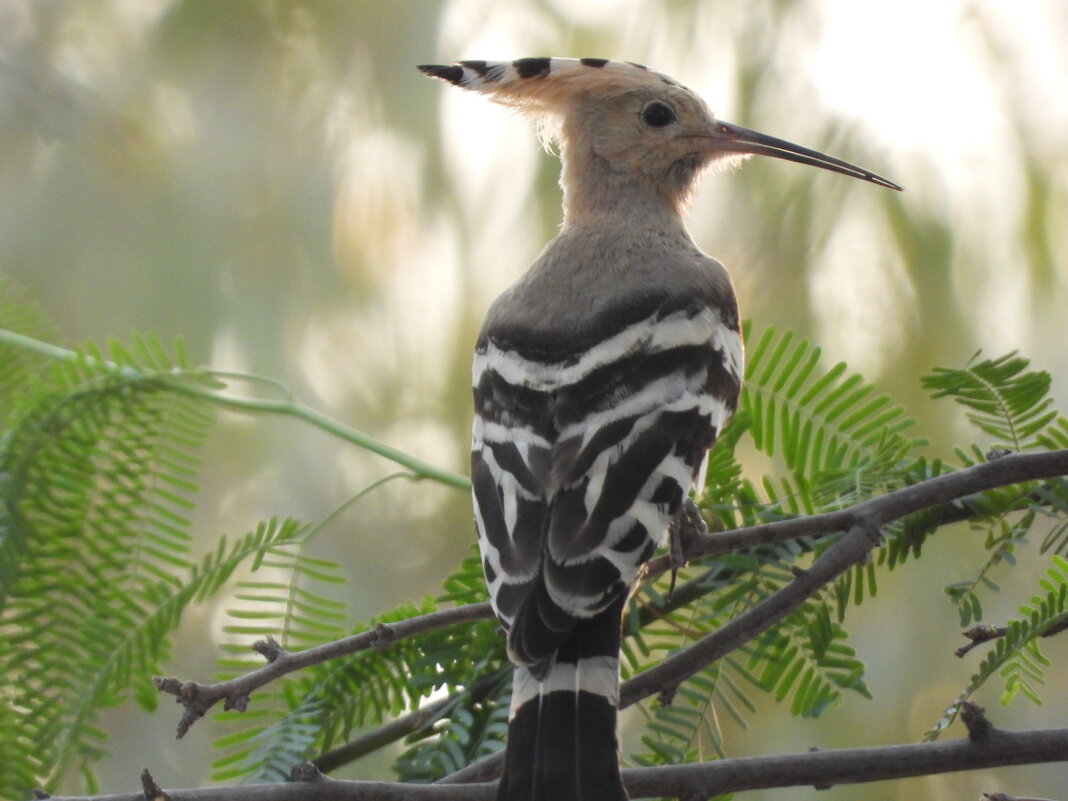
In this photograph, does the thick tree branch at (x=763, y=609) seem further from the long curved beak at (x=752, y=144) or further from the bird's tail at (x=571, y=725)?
the long curved beak at (x=752, y=144)

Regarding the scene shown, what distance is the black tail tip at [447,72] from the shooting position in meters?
0.83

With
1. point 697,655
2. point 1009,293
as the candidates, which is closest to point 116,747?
point 697,655

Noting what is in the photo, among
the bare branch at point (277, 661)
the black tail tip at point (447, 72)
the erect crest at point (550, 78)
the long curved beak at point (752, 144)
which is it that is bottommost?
the bare branch at point (277, 661)

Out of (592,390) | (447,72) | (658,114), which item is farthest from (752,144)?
(592,390)

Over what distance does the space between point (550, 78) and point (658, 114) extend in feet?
0.29

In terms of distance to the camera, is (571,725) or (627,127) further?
(627,127)

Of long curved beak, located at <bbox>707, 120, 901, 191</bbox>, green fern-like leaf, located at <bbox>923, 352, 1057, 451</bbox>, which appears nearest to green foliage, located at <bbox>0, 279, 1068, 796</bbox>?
green fern-like leaf, located at <bbox>923, 352, 1057, 451</bbox>

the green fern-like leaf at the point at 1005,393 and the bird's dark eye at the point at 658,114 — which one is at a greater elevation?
the bird's dark eye at the point at 658,114

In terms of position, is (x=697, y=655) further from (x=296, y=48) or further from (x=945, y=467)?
(x=296, y=48)

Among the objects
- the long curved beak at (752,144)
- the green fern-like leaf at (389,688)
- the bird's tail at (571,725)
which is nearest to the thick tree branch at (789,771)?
the bird's tail at (571,725)

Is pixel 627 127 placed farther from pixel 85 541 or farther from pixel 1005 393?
pixel 85 541

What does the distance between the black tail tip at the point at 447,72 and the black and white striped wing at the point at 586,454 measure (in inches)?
8.5

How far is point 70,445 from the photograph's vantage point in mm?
755

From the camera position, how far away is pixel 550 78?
92cm
